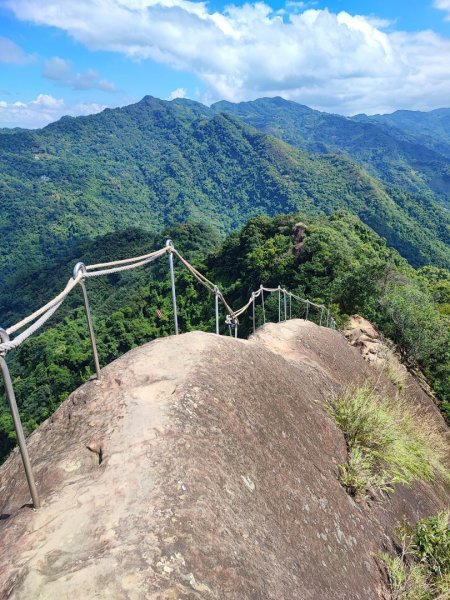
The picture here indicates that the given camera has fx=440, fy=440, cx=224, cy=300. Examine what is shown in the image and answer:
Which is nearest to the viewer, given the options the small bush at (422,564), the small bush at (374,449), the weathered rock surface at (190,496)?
the weathered rock surface at (190,496)

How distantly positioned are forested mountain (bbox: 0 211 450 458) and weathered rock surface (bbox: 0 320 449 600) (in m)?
14.8

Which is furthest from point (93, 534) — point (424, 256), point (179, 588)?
point (424, 256)

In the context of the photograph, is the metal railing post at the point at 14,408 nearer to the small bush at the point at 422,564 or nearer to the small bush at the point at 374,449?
the small bush at the point at 422,564

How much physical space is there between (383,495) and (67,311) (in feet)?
250

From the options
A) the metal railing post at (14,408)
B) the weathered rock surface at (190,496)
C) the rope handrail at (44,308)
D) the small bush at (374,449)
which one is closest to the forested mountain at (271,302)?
the small bush at (374,449)

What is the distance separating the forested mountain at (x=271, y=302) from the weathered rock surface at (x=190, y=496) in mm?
14781

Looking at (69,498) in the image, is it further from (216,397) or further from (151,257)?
(151,257)

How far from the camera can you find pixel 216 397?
4.38 m

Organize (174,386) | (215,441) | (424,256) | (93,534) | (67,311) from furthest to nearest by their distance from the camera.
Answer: (424,256)
(67,311)
(174,386)
(215,441)
(93,534)

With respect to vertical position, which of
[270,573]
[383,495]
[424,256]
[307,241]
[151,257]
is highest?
[151,257]

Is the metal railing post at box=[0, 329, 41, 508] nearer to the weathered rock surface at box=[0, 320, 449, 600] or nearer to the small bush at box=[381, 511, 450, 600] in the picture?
the weathered rock surface at box=[0, 320, 449, 600]

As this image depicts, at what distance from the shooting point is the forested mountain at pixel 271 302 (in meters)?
23.6

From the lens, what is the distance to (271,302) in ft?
116

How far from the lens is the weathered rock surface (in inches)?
104
